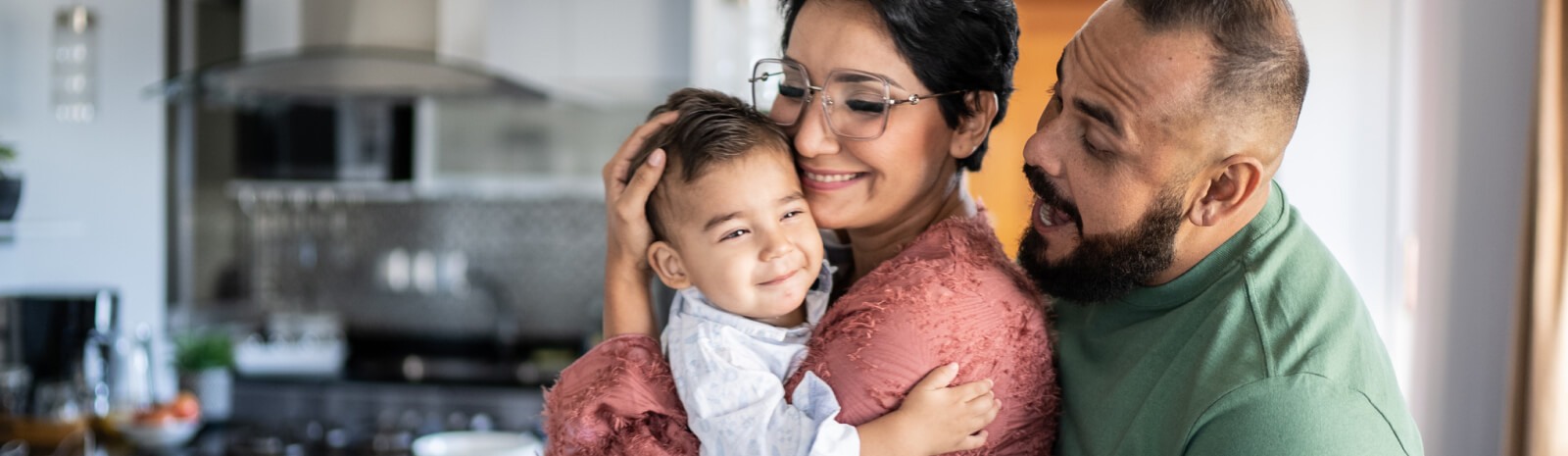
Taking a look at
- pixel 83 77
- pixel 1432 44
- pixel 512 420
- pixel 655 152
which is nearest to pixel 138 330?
pixel 83 77

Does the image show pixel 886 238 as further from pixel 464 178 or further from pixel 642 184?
pixel 464 178

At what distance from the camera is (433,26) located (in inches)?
156

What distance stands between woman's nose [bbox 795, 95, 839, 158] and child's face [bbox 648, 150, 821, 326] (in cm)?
3

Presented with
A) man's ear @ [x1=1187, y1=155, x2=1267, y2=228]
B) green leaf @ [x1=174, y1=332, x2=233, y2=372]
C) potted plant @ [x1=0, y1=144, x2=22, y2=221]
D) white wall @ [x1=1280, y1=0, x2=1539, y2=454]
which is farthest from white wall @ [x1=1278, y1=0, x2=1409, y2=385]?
green leaf @ [x1=174, y1=332, x2=233, y2=372]

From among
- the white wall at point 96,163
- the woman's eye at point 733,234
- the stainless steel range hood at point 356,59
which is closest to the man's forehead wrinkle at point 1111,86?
the woman's eye at point 733,234

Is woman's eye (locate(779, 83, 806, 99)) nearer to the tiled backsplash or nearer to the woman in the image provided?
the woman

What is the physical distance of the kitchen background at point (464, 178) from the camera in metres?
2.54

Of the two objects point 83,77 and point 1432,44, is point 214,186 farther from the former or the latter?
point 1432,44

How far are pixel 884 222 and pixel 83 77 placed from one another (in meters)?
3.55

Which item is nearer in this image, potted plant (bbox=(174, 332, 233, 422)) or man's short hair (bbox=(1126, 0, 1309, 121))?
man's short hair (bbox=(1126, 0, 1309, 121))

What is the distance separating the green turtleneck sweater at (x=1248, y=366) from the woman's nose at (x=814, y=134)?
393 millimetres

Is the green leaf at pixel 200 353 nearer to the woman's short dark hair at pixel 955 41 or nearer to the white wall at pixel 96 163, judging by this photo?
the white wall at pixel 96 163

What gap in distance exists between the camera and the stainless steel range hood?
3.81m

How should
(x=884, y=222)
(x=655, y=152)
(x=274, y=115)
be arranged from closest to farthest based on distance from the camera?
1. (x=655, y=152)
2. (x=884, y=222)
3. (x=274, y=115)
